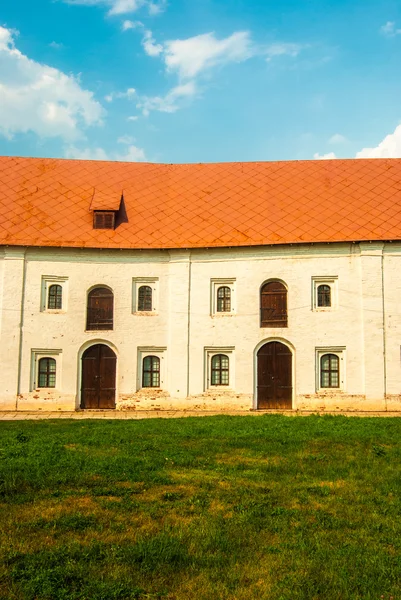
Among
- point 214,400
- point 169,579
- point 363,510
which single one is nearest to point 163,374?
point 214,400

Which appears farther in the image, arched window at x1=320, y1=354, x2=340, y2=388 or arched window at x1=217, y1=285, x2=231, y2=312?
arched window at x1=217, y1=285, x2=231, y2=312

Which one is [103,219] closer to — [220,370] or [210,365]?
[210,365]

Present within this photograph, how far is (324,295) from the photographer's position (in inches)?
891

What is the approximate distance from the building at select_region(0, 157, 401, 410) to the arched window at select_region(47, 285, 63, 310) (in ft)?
0.26

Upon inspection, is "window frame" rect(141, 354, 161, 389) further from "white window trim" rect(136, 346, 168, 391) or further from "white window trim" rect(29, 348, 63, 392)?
"white window trim" rect(29, 348, 63, 392)

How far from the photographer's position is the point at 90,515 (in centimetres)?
728

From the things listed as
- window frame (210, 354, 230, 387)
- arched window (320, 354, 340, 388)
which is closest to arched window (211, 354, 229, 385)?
window frame (210, 354, 230, 387)

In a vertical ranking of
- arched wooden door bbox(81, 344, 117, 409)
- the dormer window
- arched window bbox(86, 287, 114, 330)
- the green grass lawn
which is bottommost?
the green grass lawn

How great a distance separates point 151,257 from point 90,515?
16.8m

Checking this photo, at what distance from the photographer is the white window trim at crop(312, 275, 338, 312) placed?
2241cm

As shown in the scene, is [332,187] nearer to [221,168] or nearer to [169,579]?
[221,168]

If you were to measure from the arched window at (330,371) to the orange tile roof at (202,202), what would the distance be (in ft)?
14.7

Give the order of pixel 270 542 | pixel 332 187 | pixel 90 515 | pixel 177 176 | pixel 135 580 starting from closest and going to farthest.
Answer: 1. pixel 135 580
2. pixel 270 542
3. pixel 90 515
4. pixel 332 187
5. pixel 177 176

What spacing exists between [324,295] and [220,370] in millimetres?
4916
